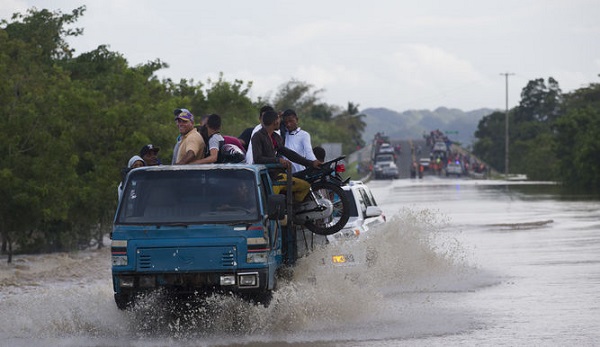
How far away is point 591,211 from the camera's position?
41.8 metres

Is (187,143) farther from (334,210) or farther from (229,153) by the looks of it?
(334,210)

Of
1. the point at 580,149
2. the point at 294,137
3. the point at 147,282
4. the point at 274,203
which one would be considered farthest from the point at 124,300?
the point at 580,149

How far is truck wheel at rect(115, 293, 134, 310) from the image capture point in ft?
39.3

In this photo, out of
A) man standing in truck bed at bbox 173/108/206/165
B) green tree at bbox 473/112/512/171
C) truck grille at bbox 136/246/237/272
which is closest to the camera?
truck grille at bbox 136/246/237/272

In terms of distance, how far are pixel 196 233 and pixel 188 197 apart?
619 millimetres

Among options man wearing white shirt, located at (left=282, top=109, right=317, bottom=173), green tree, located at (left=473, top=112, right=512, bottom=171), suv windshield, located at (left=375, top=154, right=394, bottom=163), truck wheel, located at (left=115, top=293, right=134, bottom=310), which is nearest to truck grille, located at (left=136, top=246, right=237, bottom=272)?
truck wheel, located at (left=115, top=293, right=134, bottom=310)

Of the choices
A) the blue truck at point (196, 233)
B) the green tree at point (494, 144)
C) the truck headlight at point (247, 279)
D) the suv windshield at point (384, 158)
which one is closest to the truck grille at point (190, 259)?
the blue truck at point (196, 233)

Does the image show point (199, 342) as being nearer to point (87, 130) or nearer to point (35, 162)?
point (35, 162)

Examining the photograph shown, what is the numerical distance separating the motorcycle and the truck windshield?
1.27m

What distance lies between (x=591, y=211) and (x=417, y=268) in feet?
77.9

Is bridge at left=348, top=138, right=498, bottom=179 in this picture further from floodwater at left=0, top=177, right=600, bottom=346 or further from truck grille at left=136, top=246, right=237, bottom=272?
truck grille at left=136, top=246, right=237, bottom=272

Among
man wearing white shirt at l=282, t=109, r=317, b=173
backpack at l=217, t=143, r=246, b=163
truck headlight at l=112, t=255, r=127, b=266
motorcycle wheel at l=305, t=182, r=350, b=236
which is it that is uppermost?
man wearing white shirt at l=282, t=109, r=317, b=173

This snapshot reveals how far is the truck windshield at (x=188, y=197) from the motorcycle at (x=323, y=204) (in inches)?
50.0

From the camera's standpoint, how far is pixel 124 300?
1202 centimetres
